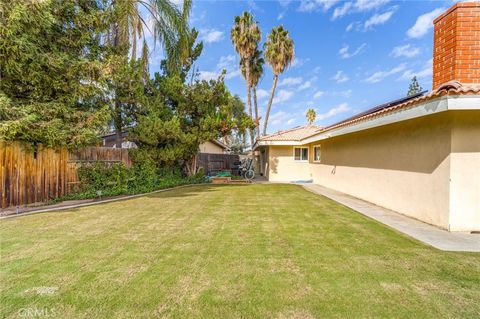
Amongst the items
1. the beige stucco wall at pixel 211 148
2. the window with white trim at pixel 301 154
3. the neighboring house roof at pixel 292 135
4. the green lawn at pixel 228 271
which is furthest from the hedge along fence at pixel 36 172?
the beige stucco wall at pixel 211 148

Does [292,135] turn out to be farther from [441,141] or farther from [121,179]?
[441,141]

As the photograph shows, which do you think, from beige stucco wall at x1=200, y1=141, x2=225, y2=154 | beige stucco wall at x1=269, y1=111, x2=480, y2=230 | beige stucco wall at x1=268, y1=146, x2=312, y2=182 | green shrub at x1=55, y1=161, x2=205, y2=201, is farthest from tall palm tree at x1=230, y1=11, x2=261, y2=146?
beige stucco wall at x1=269, y1=111, x2=480, y2=230

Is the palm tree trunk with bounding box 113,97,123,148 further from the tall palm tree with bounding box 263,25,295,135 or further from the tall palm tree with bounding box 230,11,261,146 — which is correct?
the tall palm tree with bounding box 263,25,295,135

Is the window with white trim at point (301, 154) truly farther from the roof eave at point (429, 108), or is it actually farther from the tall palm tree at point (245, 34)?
the tall palm tree at point (245, 34)

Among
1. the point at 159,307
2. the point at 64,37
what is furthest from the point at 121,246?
the point at 64,37

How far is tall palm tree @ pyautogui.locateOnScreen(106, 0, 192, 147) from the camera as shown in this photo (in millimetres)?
10852

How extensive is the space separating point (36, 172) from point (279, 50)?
21.0 meters

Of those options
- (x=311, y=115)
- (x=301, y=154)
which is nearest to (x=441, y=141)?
(x=301, y=154)

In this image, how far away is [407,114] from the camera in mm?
5445

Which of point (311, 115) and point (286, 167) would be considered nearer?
point (286, 167)

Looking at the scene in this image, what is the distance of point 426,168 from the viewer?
587 centimetres

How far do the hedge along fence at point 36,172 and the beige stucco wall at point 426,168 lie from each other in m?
11.2

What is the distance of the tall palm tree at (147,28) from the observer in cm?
1085

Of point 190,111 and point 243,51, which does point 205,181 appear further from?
point 243,51
